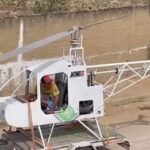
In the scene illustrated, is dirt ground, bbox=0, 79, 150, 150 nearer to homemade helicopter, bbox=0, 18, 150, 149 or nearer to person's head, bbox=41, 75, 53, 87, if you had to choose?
homemade helicopter, bbox=0, 18, 150, 149

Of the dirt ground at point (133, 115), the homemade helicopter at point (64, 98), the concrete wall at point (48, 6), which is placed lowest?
the dirt ground at point (133, 115)

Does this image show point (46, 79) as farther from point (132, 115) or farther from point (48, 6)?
point (48, 6)

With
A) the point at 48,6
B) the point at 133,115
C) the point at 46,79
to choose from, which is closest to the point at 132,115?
the point at 133,115

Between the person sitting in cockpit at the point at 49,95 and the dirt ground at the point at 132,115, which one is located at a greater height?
the person sitting in cockpit at the point at 49,95

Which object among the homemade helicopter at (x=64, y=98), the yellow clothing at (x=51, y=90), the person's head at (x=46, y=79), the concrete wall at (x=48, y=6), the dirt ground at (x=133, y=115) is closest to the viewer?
the homemade helicopter at (x=64, y=98)

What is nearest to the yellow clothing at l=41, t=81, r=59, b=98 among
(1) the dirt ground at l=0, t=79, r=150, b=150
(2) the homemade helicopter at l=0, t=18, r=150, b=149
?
(2) the homemade helicopter at l=0, t=18, r=150, b=149

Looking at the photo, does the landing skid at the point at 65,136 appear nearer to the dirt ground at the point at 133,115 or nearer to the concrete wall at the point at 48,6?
the dirt ground at the point at 133,115

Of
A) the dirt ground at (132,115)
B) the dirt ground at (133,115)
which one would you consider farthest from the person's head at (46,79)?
the dirt ground at (133,115)

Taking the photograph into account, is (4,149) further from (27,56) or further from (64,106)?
(27,56)

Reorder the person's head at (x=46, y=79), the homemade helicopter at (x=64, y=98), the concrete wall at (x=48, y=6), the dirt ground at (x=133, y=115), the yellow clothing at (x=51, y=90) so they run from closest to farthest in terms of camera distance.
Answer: the homemade helicopter at (x=64, y=98) → the person's head at (x=46, y=79) → the yellow clothing at (x=51, y=90) → the dirt ground at (x=133, y=115) → the concrete wall at (x=48, y=6)
